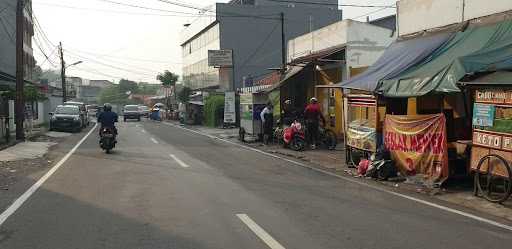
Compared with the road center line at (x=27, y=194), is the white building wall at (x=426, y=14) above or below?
above

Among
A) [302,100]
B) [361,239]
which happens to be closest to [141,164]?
[361,239]

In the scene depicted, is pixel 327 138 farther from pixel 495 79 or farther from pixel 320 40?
pixel 495 79

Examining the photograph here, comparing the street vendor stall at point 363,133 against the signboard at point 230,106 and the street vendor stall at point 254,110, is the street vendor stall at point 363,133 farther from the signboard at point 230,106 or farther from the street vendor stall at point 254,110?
the signboard at point 230,106

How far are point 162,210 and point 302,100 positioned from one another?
20554mm

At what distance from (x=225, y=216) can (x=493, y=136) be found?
5033 millimetres

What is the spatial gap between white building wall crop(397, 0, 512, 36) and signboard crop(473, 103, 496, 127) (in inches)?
154

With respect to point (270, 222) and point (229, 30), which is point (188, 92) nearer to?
point (229, 30)

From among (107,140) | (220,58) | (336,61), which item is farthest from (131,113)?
(107,140)

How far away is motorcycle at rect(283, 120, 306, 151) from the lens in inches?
843

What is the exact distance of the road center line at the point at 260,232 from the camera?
6.85 meters

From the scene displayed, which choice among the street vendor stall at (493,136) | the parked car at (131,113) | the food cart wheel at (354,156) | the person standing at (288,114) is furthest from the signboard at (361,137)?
the parked car at (131,113)

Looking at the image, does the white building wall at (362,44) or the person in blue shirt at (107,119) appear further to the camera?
the white building wall at (362,44)

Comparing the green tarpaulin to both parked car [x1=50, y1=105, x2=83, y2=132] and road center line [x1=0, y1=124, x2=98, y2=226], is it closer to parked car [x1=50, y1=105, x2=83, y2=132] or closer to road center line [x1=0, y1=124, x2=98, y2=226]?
road center line [x1=0, y1=124, x2=98, y2=226]

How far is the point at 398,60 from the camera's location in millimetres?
16141
